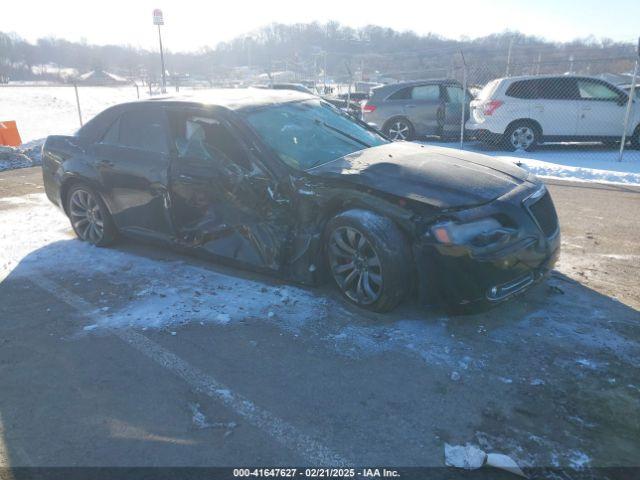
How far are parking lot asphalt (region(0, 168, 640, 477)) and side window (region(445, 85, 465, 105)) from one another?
817 centimetres

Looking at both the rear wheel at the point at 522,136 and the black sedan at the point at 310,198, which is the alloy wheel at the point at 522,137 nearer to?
the rear wheel at the point at 522,136

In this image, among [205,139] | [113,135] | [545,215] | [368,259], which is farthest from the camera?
[113,135]

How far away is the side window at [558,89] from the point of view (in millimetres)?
10195

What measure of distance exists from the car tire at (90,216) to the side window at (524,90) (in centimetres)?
844

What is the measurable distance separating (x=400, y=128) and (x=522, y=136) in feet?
9.63

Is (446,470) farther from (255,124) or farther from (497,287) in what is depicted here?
(255,124)

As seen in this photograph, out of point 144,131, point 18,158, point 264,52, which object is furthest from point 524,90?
point 264,52

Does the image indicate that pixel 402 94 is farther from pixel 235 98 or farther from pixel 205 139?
pixel 205 139

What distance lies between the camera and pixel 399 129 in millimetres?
12273

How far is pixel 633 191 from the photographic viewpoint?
24.2 feet

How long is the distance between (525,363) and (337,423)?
1.28 m

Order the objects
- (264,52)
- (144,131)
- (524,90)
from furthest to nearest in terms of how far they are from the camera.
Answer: (264,52), (524,90), (144,131)

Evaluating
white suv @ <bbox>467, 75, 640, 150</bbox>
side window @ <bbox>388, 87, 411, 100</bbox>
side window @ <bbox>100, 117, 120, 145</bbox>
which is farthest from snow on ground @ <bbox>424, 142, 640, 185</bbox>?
side window @ <bbox>100, 117, 120, 145</bbox>

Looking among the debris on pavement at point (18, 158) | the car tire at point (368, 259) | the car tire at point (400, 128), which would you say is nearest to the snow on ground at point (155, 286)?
the car tire at point (368, 259)
